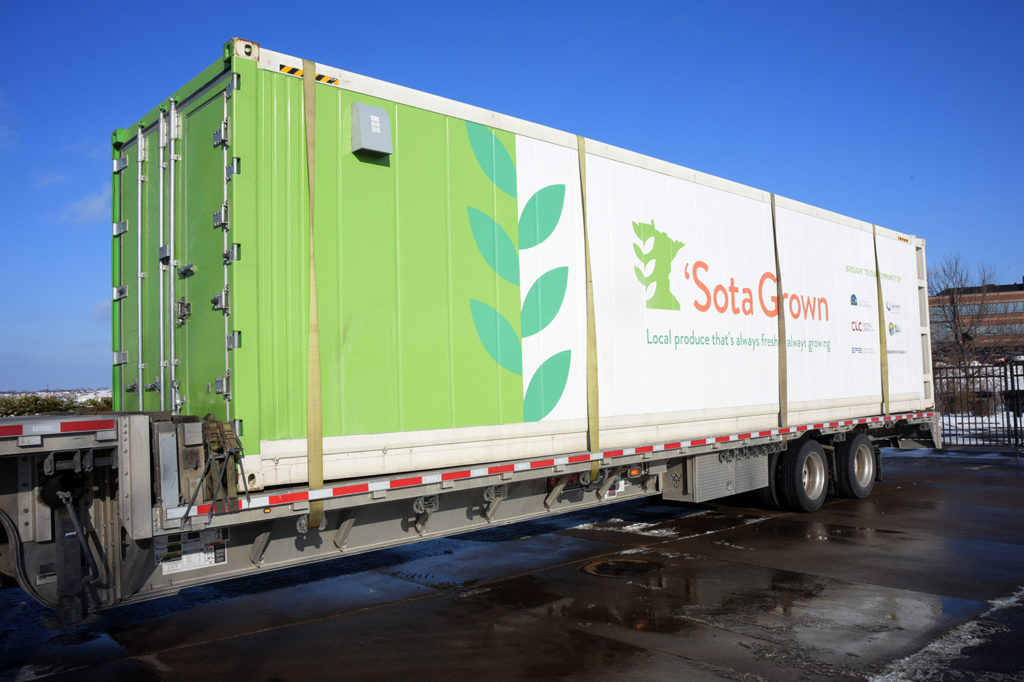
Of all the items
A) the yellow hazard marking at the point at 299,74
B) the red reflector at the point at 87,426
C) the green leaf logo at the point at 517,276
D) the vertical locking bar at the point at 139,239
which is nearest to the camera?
the red reflector at the point at 87,426

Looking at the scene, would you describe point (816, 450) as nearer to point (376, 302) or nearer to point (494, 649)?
point (494, 649)

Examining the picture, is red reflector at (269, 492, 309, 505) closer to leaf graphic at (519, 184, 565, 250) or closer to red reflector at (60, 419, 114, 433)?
red reflector at (60, 419, 114, 433)

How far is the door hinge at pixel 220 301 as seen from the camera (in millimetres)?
5152

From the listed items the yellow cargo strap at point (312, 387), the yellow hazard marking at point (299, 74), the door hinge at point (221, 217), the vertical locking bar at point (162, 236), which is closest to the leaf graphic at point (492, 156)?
the yellow hazard marking at point (299, 74)

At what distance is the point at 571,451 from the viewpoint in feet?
23.9

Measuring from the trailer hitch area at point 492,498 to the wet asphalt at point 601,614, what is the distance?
36.3 inches

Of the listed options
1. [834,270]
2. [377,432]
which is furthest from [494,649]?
[834,270]

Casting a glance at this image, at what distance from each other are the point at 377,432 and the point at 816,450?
8179 millimetres

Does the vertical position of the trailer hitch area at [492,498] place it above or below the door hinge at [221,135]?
below

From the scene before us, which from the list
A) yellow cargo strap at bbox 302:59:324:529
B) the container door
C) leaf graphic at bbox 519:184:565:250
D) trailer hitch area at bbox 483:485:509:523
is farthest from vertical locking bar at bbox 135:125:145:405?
leaf graphic at bbox 519:184:565:250

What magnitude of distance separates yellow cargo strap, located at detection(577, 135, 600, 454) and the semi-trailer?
0.07ft

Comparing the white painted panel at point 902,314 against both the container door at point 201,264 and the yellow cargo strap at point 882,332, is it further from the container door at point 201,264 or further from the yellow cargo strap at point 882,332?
the container door at point 201,264

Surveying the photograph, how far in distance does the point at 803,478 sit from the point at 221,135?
956 cm

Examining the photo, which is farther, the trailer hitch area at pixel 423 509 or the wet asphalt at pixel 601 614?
the trailer hitch area at pixel 423 509
